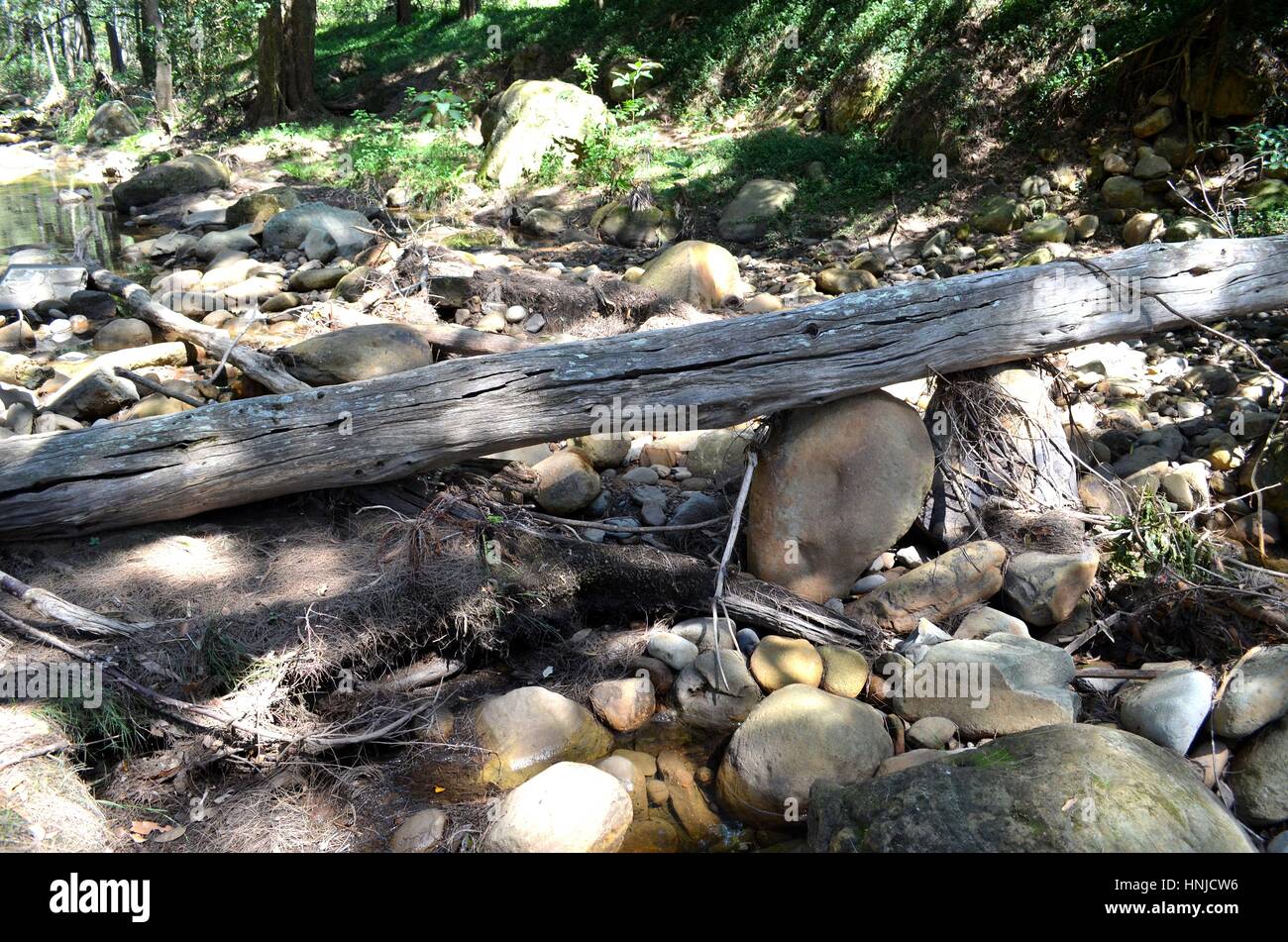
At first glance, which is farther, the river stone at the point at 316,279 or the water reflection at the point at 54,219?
the water reflection at the point at 54,219

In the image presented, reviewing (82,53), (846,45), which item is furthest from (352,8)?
(846,45)

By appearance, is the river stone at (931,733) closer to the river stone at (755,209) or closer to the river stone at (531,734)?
the river stone at (531,734)

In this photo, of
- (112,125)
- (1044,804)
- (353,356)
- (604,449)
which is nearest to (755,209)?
(604,449)

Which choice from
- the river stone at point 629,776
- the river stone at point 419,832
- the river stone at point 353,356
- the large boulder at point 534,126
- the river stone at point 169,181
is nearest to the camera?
the river stone at point 419,832

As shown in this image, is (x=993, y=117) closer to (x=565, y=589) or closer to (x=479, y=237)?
(x=479, y=237)

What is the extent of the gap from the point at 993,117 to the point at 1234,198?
3.05m

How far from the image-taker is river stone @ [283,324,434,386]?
21.1 feet

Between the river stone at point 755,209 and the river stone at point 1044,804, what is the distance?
8.26m

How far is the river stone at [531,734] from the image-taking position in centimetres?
415

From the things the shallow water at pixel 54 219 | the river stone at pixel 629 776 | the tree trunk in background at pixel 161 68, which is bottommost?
the river stone at pixel 629 776

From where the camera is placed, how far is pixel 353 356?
254 inches

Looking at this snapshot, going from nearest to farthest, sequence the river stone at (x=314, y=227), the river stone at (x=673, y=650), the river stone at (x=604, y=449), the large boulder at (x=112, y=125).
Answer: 1. the river stone at (x=673, y=650)
2. the river stone at (x=604, y=449)
3. the river stone at (x=314, y=227)
4. the large boulder at (x=112, y=125)

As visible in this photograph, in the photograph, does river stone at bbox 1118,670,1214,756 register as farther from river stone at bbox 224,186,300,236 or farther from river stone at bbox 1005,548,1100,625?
river stone at bbox 224,186,300,236

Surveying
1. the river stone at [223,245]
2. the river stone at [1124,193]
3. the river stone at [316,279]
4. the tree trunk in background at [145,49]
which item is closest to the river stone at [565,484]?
the river stone at [316,279]
